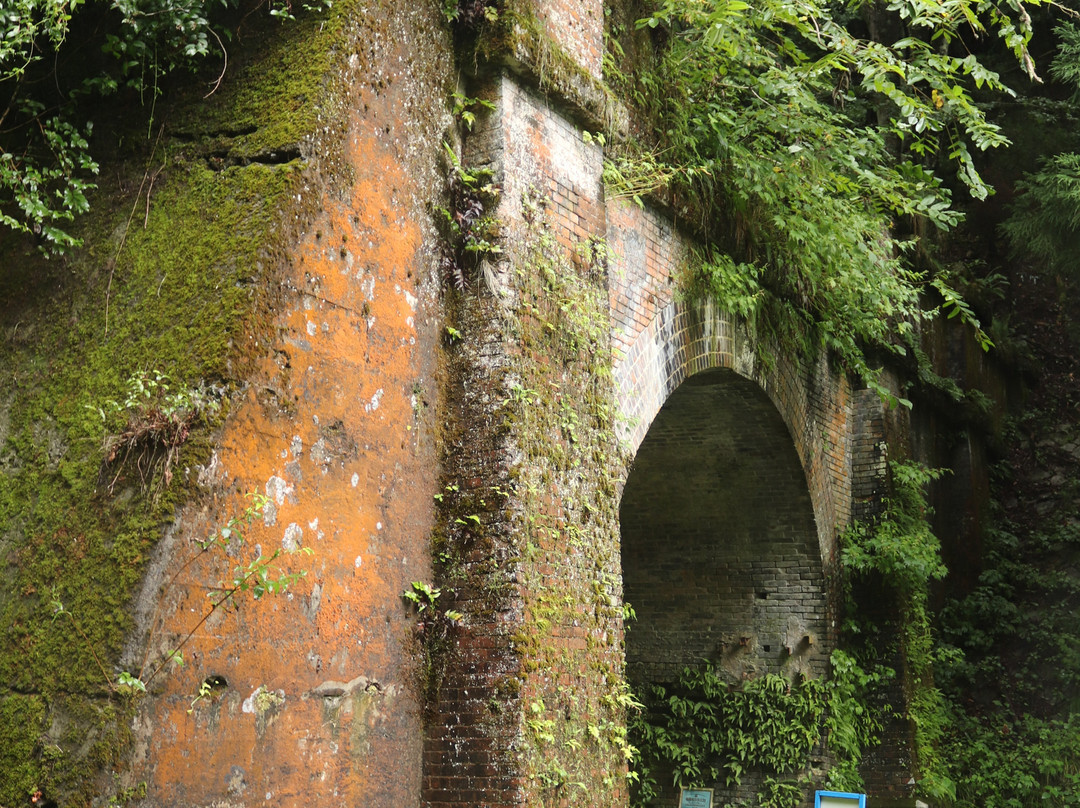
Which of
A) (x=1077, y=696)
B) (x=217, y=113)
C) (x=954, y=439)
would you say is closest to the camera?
(x=217, y=113)

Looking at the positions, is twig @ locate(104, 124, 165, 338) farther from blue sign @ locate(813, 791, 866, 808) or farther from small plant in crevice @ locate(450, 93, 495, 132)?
blue sign @ locate(813, 791, 866, 808)

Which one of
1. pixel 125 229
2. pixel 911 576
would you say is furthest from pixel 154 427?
pixel 911 576

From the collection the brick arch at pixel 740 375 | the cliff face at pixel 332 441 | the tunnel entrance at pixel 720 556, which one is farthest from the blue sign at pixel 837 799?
the cliff face at pixel 332 441

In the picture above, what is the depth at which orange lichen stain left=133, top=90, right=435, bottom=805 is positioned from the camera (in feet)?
11.7

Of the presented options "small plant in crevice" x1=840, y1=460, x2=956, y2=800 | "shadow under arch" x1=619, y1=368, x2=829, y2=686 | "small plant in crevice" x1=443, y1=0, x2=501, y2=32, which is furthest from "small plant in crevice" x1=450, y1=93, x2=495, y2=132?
"small plant in crevice" x1=840, y1=460, x2=956, y2=800

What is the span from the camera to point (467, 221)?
197 inches

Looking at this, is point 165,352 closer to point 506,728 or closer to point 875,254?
point 506,728

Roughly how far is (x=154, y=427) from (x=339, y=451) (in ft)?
2.59

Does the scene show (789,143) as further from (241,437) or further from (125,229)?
(241,437)

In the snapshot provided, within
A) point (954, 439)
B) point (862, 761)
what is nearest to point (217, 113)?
point (862, 761)

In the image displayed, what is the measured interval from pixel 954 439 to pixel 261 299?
11473 mm

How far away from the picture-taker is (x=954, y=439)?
13.3 meters

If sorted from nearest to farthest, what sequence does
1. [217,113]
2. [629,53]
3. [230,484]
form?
[230,484], [217,113], [629,53]

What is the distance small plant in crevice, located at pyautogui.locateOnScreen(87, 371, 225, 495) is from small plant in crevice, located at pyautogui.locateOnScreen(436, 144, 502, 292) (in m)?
1.60
